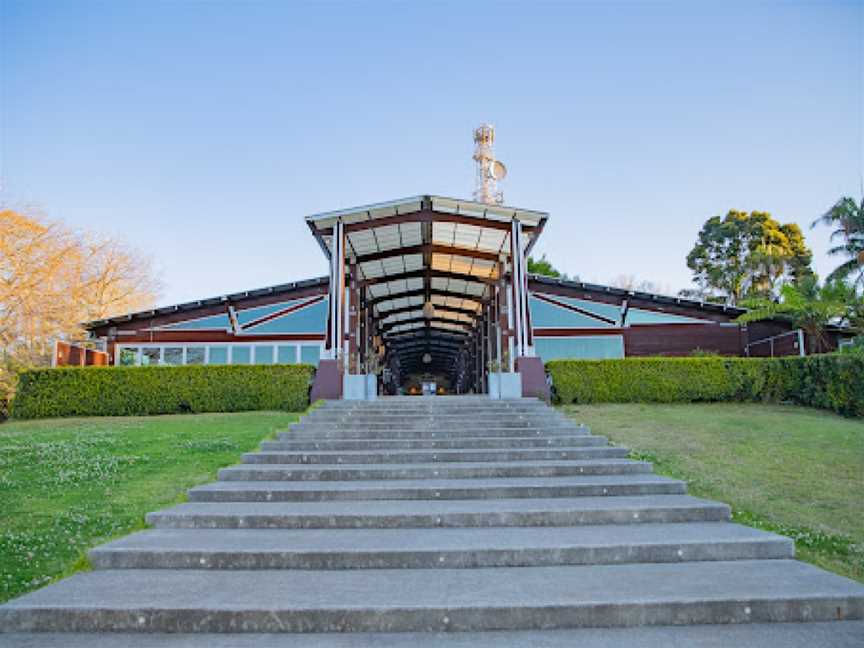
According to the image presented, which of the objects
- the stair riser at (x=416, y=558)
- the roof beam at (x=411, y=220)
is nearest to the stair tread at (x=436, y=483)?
the stair riser at (x=416, y=558)

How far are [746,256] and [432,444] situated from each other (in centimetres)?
3413

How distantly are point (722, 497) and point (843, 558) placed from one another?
1.59 meters

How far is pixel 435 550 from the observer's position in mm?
4590

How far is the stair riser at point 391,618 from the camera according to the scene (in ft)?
11.9

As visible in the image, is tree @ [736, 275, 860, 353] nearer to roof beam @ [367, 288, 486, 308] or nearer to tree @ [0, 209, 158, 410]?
roof beam @ [367, 288, 486, 308]

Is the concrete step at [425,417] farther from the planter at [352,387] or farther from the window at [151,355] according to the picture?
the window at [151,355]

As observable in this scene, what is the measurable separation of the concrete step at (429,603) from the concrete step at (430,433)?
4.80m

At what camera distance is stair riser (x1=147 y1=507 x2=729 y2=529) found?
544 cm

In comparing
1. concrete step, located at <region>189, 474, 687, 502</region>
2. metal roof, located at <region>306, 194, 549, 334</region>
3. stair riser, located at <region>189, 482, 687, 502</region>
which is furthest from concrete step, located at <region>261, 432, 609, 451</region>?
metal roof, located at <region>306, 194, 549, 334</region>

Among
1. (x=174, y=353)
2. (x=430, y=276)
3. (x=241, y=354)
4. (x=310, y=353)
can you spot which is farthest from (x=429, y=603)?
(x=174, y=353)

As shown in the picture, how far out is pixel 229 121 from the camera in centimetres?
1802

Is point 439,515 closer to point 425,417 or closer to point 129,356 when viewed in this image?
point 425,417

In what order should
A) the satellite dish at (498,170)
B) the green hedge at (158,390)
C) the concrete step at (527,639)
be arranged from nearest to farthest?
the concrete step at (527,639) → the green hedge at (158,390) → the satellite dish at (498,170)

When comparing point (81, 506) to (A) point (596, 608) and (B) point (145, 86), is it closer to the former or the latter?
(A) point (596, 608)
